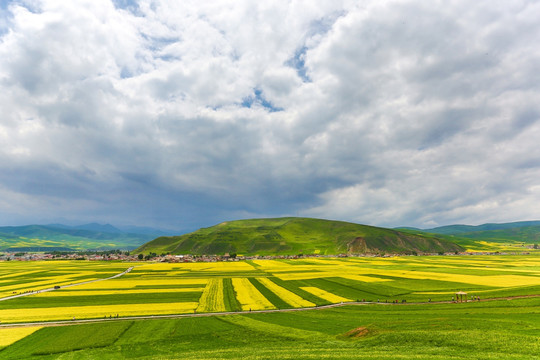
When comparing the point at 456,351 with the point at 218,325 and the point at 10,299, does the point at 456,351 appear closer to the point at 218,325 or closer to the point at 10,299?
the point at 218,325

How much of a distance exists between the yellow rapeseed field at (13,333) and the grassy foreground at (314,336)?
151 centimetres

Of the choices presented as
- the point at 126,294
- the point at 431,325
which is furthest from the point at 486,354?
the point at 126,294

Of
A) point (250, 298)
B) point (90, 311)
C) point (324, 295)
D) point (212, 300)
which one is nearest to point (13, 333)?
point (90, 311)

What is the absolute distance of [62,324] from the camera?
182 feet

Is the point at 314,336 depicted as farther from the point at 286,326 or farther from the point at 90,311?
the point at 90,311

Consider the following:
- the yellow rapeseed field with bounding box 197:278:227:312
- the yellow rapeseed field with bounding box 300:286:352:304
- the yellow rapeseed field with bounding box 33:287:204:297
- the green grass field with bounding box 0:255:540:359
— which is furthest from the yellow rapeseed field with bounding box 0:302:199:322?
the yellow rapeseed field with bounding box 300:286:352:304

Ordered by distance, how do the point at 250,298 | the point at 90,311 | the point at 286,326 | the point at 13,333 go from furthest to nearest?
the point at 250,298, the point at 90,311, the point at 286,326, the point at 13,333

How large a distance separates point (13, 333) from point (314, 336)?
57.2 meters

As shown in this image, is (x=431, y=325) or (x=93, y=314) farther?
(x=93, y=314)

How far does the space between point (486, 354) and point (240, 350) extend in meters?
30.7

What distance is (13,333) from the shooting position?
4881cm

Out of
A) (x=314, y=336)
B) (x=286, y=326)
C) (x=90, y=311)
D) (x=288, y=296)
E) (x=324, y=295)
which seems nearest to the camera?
(x=314, y=336)

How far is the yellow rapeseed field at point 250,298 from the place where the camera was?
226 feet

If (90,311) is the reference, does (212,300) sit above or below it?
below
